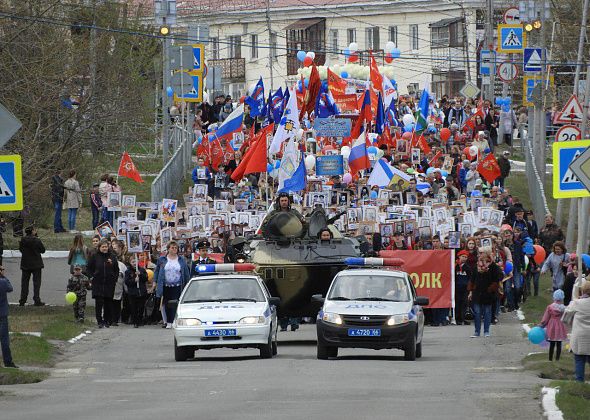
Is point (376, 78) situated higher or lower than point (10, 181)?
higher

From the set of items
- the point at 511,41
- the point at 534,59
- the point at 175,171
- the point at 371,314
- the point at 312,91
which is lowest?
the point at 371,314

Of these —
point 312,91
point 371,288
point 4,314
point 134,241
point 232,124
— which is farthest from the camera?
point 312,91

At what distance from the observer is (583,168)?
67.5 ft

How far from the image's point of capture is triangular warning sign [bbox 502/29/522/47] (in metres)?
51.8

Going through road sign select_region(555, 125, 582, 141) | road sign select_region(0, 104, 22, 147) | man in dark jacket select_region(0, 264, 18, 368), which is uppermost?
road sign select_region(0, 104, 22, 147)

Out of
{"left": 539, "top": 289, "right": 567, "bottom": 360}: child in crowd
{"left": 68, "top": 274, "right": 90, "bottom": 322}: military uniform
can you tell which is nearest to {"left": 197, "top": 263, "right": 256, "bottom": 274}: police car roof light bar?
{"left": 68, "top": 274, "right": 90, "bottom": 322}: military uniform

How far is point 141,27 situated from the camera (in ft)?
211

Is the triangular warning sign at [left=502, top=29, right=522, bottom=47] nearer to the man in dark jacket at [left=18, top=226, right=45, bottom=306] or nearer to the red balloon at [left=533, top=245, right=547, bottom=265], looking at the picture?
the red balloon at [left=533, top=245, right=547, bottom=265]

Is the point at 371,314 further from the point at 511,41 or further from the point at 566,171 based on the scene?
the point at 511,41

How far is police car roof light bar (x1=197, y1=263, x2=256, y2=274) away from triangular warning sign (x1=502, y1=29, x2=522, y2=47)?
1054 inches

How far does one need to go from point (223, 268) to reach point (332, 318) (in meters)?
2.77

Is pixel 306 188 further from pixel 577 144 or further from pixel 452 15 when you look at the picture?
pixel 452 15

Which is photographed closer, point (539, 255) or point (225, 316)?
point (225, 316)

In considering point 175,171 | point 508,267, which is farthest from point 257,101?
point 508,267
